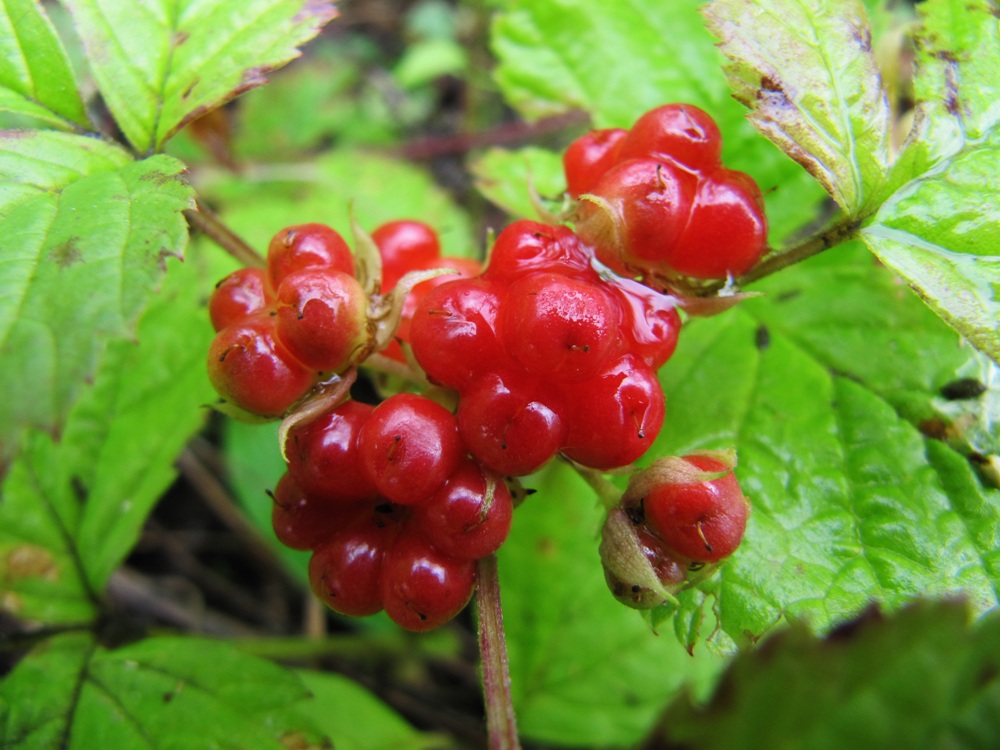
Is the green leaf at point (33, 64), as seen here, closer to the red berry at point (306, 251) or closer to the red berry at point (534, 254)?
the red berry at point (306, 251)

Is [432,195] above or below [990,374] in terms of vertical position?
below

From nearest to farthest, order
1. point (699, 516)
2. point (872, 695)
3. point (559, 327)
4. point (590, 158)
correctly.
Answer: point (872, 695) < point (559, 327) < point (699, 516) < point (590, 158)

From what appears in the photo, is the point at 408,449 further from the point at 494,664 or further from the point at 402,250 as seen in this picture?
the point at 402,250

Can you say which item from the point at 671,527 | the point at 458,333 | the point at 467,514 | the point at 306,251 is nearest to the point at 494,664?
the point at 467,514

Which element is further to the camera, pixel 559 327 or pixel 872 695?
pixel 559 327

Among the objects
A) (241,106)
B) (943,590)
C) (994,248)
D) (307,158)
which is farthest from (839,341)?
(241,106)

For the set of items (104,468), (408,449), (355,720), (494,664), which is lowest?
(355,720)

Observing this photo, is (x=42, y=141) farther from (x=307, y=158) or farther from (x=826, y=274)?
(x=307, y=158)
